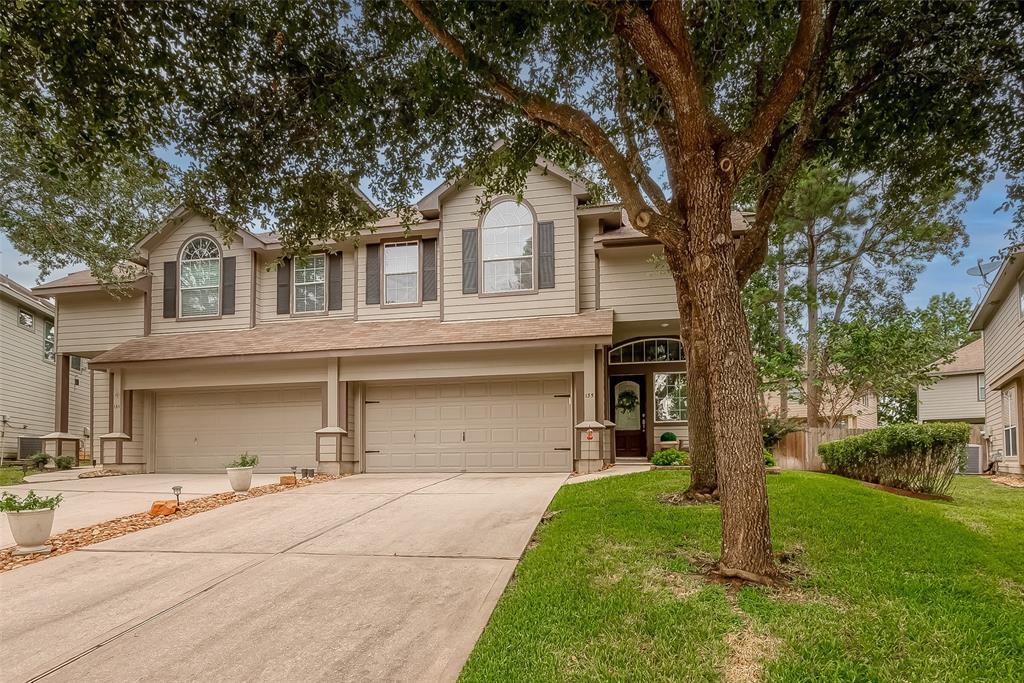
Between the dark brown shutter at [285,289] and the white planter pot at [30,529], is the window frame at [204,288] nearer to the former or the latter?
the dark brown shutter at [285,289]

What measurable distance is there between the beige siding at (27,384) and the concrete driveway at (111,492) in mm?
7305

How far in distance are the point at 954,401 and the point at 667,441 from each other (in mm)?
20885

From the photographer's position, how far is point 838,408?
22688 mm

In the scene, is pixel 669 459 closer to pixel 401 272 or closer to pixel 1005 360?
pixel 401 272

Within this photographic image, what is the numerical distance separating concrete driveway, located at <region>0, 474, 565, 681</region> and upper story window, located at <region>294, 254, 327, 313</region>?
7.68m

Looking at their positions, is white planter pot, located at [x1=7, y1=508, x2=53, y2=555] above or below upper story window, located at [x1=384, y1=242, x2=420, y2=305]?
below

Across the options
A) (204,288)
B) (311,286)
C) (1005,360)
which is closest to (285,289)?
(311,286)

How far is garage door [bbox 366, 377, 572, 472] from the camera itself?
13.5 meters

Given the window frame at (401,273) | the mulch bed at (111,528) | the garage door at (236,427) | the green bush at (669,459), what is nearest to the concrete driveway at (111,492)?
the mulch bed at (111,528)

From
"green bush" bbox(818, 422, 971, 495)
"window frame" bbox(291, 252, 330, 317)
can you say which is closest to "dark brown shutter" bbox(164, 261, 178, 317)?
"window frame" bbox(291, 252, 330, 317)

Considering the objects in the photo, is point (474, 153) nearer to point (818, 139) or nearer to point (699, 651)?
point (818, 139)

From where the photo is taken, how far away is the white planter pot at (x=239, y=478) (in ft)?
33.7

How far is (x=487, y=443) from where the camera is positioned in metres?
13.6

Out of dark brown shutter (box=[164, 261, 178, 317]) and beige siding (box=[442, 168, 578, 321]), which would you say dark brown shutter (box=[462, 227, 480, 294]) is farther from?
dark brown shutter (box=[164, 261, 178, 317])
